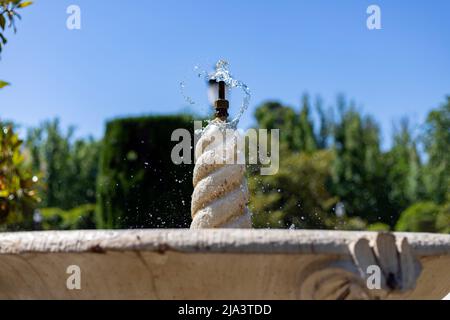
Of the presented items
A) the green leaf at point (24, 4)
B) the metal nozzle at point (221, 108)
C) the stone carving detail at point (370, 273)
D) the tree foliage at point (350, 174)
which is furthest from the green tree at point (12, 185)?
the tree foliage at point (350, 174)

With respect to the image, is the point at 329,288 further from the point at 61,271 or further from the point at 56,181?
the point at 56,181

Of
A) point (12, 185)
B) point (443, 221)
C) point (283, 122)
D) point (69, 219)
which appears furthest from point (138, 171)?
point (283, 122)

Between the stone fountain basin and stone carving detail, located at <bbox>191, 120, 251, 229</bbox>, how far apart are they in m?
1.06

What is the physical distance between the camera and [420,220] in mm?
15797

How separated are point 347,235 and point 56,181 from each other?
25.3m

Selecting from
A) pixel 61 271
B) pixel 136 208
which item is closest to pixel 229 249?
pixel 61 271

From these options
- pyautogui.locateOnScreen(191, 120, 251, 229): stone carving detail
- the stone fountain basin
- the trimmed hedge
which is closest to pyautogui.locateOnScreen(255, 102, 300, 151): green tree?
the trimmed hedge

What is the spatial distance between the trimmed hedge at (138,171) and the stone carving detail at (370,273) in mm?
7834

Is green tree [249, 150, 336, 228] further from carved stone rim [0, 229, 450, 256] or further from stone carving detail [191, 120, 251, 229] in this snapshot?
carved stone rim [0, 229, 450, 256]

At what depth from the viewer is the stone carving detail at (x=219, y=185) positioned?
307 centimetres

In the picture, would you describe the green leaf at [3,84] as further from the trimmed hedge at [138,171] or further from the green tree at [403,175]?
the green tree at [403,175]

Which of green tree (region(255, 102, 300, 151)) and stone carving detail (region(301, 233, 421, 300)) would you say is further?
green tree (region(255, 102, 300, 151))

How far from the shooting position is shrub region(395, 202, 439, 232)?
51.3 ft

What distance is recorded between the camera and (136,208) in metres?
10.8
